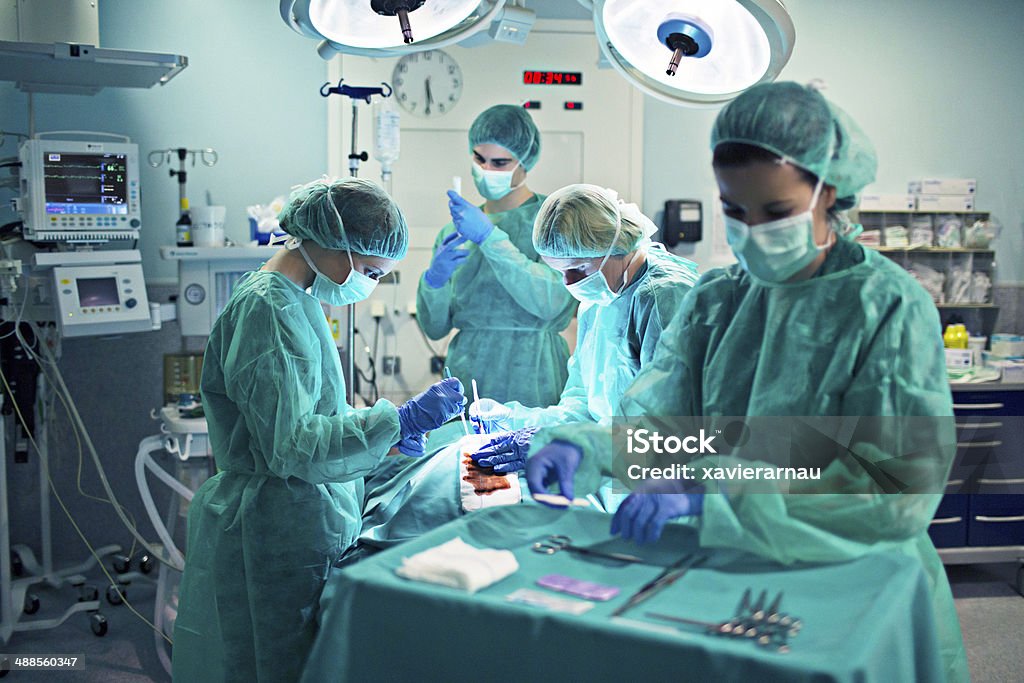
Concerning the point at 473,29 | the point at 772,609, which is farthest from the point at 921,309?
the point at 473,29

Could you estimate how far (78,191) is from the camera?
3408mm

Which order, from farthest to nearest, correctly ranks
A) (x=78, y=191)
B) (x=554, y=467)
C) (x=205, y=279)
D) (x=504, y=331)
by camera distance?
(x=205, y=279)
(x=78, y=191)
(x=504, y=331)
(x=554, y=467)

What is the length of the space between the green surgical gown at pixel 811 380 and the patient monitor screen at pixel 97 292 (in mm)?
2515

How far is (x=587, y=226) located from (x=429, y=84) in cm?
236

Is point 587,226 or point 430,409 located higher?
point 587,226

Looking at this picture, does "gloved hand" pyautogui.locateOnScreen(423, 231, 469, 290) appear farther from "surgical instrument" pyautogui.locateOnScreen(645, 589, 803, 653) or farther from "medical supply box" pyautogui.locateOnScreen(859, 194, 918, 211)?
"medical supply box" pyautogui.locateOnScreen(859, 194, 918, 211)

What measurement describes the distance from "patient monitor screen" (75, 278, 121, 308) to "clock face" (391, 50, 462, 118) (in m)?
1.57

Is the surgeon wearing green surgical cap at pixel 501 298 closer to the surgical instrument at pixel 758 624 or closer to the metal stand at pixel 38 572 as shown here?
the metal stand at pixel 38 572

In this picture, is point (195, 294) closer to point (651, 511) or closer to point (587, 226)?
point (587, 226)

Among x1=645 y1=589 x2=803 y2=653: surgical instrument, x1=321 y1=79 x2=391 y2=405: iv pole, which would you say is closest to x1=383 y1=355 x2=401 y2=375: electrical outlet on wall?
x1=321 y1=79 x2=391 y2=405: iv pole

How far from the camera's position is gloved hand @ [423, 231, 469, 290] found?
10.2ft

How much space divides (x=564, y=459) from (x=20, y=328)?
2.95 meters

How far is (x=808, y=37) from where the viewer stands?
4465 mm

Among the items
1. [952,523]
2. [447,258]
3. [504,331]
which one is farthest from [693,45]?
[952,523]
